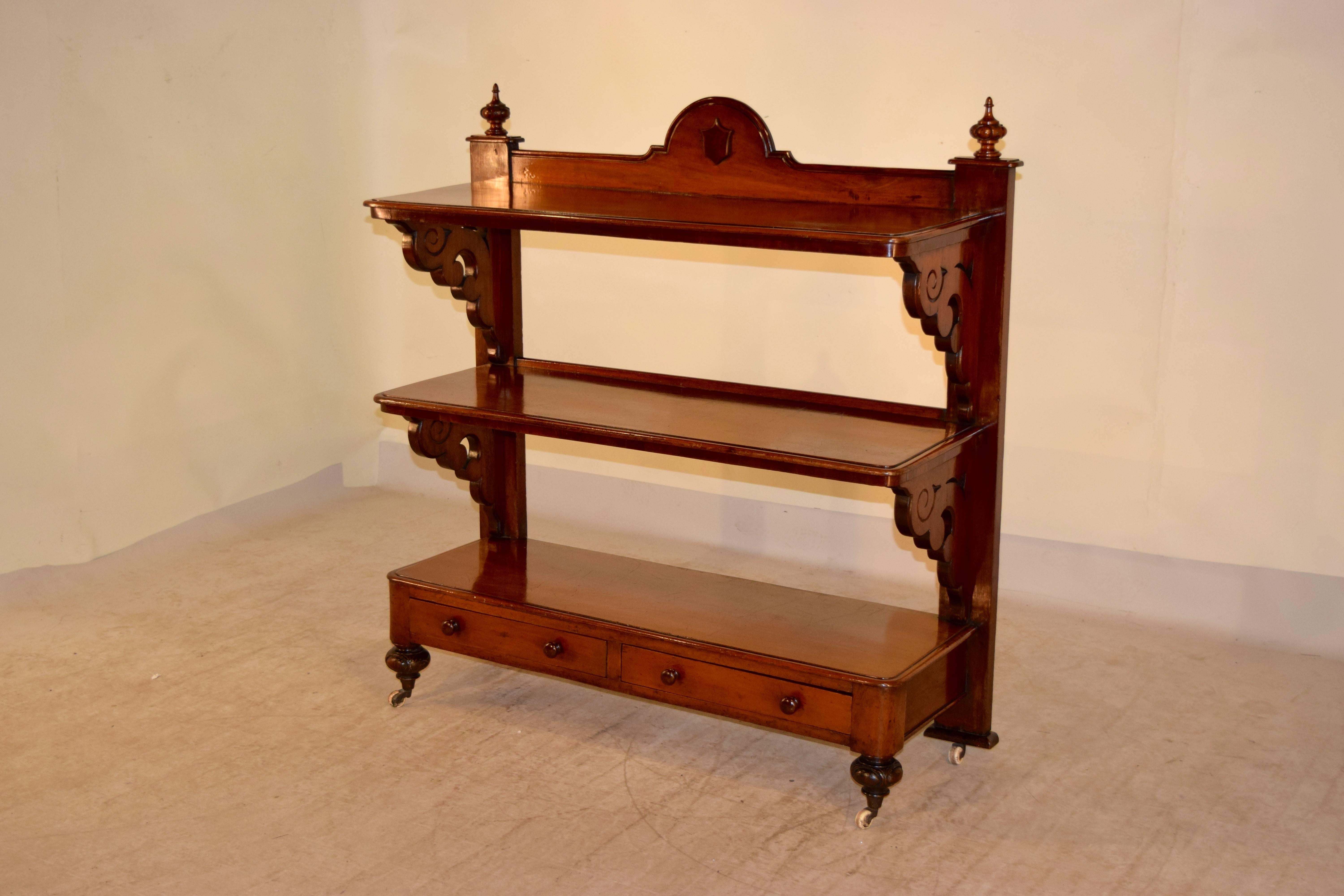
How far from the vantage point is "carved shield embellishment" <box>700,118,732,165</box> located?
334 centimetres

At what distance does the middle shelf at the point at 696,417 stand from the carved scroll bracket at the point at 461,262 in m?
0.13

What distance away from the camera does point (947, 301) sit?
3207 mm

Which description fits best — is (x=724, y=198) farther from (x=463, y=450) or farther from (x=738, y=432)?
(x=463, y=450)

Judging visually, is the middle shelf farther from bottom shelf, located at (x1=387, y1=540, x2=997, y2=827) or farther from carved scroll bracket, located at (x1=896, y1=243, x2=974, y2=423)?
bottom shelf, located at (x1=387, y1=540, x2=997, y2=827)

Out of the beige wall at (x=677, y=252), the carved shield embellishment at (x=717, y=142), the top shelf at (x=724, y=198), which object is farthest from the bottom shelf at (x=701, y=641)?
the beige wall at (x=677, y=252)

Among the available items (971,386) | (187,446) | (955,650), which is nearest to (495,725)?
(955,650)

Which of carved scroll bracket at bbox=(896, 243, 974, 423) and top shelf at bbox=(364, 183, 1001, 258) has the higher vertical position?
top shelf at bbox=(364, 183, 1001, 258)

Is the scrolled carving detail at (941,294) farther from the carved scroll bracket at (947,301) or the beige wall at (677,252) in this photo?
the beige wall at (677,252)

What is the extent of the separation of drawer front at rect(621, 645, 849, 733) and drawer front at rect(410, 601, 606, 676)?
0.11 metres

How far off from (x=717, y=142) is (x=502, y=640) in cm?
139

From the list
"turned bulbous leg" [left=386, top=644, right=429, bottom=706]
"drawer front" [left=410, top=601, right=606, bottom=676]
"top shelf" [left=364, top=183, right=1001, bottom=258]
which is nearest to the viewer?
"top shelf" [left=364, top=183, right=1001, bottom=258]

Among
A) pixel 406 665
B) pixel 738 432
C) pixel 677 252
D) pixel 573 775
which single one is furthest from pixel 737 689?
pixel 677 252

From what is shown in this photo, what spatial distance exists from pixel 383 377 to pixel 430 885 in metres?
3.21

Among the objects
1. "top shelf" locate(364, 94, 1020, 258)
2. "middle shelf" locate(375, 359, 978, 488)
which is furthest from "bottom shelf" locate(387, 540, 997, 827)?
"top shelf" locate(364, 94, 1020, 258)
